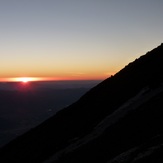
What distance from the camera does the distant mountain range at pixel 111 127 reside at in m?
21.2

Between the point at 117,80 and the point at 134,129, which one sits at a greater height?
the point at 117,80

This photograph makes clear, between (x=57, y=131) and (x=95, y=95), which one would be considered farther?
(x=95, y=95)

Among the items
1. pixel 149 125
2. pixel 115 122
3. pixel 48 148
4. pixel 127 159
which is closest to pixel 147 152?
pixel 127 159

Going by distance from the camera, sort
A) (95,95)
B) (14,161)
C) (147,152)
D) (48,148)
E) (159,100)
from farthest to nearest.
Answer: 1. (95,95)
2. (14,161)
3. (48,148)
4. (159,100)
5. (147,152)

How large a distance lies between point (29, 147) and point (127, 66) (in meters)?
21.3

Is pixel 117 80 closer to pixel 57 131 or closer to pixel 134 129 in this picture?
pixel 57 131

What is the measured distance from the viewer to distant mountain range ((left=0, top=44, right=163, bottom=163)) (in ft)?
69.4

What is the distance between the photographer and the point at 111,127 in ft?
88.1

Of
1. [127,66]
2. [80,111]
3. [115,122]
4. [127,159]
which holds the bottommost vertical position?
[127,159]

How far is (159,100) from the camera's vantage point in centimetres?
2716

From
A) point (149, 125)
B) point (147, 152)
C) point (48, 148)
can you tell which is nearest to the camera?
point (147, 152)

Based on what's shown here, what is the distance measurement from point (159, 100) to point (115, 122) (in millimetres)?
4286

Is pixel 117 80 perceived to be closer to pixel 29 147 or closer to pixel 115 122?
pixel 29 147

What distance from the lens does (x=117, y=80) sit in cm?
4791
